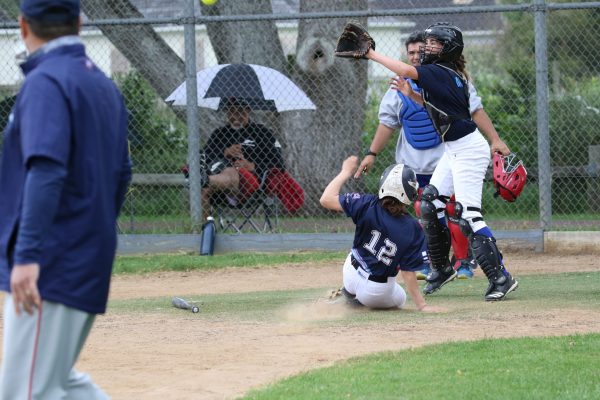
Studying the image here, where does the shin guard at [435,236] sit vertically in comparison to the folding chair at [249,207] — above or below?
above

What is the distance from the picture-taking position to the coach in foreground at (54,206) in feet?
11.4

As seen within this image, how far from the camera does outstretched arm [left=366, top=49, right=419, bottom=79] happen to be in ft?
24.8

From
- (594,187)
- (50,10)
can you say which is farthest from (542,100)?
(50,10)

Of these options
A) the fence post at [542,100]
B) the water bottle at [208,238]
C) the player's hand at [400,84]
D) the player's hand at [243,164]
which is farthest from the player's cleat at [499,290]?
the player's hand at [243,164]

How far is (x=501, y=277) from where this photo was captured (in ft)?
26.9

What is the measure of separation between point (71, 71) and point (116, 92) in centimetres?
23

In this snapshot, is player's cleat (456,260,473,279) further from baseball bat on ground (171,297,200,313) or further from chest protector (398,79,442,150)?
baseball bat on ground (171,297,200,313)

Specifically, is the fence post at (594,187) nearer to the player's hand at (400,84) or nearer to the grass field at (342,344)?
the grass field at (342,344)

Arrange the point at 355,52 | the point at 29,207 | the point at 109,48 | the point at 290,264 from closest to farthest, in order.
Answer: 1. the point at 29,207
2. the point at 355,52
3. the point at 290,264
4. the point at 109,48

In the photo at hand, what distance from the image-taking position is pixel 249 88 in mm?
12633

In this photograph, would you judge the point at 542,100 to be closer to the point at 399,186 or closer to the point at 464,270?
the point at 464,270

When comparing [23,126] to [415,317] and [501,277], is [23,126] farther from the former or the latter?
[501,277]

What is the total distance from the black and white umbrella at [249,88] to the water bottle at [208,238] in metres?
1.48

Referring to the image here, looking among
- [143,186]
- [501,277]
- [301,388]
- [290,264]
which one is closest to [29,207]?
[301,388]
